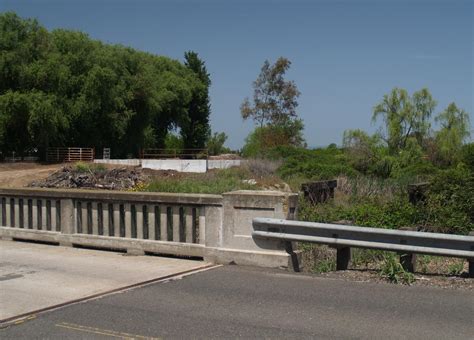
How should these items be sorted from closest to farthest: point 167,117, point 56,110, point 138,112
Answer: point 56,110, point 138,112, point 167,117

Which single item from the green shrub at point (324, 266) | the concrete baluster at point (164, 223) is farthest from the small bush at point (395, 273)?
the concrete baluster at point (164, 223)

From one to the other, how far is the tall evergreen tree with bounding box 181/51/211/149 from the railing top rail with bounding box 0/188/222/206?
255ft

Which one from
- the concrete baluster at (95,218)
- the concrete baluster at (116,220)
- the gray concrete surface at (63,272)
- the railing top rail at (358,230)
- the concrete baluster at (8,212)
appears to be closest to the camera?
the gray concrete surface at (63,272)

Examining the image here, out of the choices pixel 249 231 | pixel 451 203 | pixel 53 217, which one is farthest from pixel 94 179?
pixel 249 231

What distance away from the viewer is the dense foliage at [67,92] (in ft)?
164

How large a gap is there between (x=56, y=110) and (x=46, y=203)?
4173 centimetres

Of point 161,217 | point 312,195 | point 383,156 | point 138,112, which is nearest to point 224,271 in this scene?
point 161,217

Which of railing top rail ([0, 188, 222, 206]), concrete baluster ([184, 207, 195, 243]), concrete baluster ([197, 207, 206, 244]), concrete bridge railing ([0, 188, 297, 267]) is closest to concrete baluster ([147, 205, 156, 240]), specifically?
concrete bridge railing ([0, 188, 297, 267])

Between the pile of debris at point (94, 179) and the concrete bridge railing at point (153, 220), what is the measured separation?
77.8 ft

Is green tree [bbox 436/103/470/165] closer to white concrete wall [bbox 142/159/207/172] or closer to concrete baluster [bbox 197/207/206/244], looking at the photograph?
white concrete wall [bbox 142/159/207/172]

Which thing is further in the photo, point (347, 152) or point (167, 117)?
point (167, 117)

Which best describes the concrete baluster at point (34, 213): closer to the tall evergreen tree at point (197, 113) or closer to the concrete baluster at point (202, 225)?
the concrete baluster at point (202, 225)

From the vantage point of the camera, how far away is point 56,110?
49938 millimetres

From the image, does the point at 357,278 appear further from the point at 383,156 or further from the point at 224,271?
the point at 383,156
